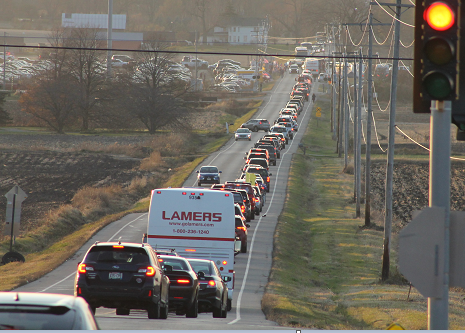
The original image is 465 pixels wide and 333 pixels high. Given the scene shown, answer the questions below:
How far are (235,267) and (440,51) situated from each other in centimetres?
2392

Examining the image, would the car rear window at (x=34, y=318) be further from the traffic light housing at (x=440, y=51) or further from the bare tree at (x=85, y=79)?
the bare tree at (x=85, y=79)

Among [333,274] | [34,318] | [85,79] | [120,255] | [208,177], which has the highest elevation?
[85,79]

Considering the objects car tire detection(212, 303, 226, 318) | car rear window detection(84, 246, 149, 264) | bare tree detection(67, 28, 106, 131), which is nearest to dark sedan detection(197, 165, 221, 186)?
car tire detection(212, 303, 226, 318)

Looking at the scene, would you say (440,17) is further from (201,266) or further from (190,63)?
(190,63)

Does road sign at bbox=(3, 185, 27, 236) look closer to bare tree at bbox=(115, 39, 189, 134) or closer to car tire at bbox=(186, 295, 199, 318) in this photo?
car tire at bbox=(186, 295, 199, 318)

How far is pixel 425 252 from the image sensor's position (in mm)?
7355

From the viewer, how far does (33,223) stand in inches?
1641

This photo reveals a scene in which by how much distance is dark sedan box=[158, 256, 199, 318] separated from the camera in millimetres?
16391

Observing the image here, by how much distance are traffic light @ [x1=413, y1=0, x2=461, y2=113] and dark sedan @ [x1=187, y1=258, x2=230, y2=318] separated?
11079 millimetres

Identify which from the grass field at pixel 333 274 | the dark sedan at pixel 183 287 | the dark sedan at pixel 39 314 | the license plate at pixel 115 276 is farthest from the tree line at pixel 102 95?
the dark sedan at pixel 39 314

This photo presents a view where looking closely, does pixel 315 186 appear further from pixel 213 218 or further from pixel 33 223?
pixel 213 218

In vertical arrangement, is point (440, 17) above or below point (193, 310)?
above

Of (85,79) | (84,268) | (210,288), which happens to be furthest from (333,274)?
(85,79)

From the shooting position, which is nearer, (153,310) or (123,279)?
(123,279)
